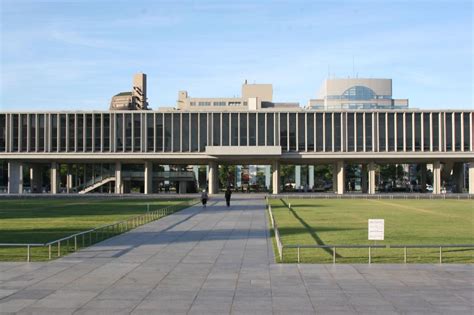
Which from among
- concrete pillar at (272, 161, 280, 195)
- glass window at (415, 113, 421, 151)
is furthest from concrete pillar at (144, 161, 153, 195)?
glass window at (415, 113, 421, 151)

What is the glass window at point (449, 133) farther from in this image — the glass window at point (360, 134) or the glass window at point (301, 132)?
the glass window at point (301, 132)

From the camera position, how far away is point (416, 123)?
338 feet

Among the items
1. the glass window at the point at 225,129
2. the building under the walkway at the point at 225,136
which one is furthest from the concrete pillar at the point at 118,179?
the glass window at the point at 225,129

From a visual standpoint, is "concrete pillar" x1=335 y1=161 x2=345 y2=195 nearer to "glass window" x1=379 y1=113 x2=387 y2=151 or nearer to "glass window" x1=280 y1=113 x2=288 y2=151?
"glass window" x1=379 y1=113 x2=387 y2=151

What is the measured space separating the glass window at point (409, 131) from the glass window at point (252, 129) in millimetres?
25232

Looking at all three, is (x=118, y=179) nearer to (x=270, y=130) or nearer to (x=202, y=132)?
(x=202, y=132)

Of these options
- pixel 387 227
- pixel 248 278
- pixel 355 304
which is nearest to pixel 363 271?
pixel 248 278

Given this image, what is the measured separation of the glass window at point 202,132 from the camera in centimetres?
10531

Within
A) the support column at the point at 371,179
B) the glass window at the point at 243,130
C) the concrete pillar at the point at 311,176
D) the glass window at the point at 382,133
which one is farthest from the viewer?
the concrete pillar at the point at 311,176

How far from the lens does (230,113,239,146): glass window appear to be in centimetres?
10575

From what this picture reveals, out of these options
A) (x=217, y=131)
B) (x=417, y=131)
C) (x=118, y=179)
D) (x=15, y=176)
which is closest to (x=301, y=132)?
(x=217, y=131)

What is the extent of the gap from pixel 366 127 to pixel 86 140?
47425 mm

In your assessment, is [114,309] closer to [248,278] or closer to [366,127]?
[248,278]

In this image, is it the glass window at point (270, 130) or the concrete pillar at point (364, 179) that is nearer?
the glass window at point (270, 130)
